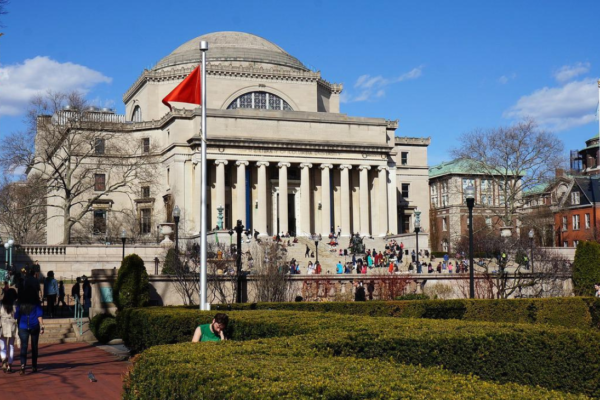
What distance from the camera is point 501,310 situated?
83.6 feet

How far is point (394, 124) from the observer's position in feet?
284

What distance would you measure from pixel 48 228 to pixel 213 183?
2207 centimetres

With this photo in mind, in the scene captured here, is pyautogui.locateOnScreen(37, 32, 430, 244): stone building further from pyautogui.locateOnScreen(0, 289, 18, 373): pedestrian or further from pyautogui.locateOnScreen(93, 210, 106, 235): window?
pyautogui.locateOnScreen(0, 289, 18, 373): pedestrian

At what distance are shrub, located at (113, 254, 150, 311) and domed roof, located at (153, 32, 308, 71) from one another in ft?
197

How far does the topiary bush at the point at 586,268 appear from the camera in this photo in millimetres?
33969

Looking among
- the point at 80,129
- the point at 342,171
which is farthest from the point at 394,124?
the point at 80,129

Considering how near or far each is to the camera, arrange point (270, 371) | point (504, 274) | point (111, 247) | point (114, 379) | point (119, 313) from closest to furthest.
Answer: point (270, 371)
point (114, 379)
point (119, 313)
point (504, 274)
point (111, 247)

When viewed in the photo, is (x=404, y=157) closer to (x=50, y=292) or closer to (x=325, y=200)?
(x=325, y=200)

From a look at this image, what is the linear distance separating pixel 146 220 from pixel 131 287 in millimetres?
52837

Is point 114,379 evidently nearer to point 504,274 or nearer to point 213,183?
point 504,274

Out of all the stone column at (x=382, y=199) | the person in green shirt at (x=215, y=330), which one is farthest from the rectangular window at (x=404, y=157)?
the person in green shirt at (x=215, y=330)

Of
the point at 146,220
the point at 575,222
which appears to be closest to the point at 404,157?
the point at 575,222

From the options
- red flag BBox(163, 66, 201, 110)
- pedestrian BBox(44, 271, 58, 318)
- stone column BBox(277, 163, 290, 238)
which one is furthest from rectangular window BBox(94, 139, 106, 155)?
red flag BBox(163, 66, 201, 110)

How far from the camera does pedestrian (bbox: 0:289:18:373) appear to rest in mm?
18538
